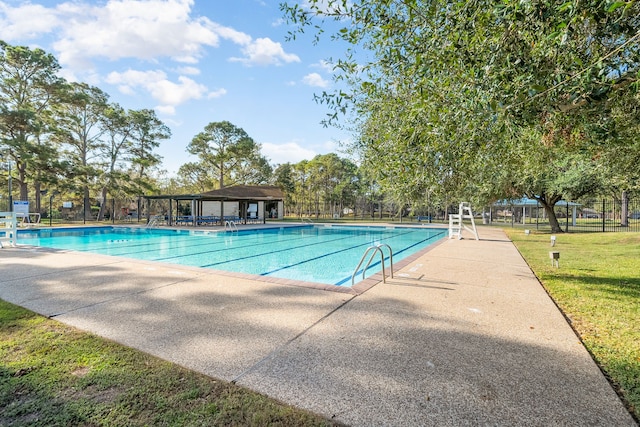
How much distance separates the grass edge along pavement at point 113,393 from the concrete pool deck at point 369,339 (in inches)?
5.5

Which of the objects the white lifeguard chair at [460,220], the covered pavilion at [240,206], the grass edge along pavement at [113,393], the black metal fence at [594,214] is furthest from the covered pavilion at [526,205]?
the grass edge along pavement at [113,393]

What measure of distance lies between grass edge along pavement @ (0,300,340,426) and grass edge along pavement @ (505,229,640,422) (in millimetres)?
2342

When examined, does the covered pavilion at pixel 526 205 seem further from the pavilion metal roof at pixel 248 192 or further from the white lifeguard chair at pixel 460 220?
the pavilion metal roof at pixel 248 192

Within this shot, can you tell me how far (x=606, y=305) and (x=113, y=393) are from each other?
548 cm

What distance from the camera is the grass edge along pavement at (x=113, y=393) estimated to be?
1794mm

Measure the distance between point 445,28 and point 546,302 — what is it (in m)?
3.72

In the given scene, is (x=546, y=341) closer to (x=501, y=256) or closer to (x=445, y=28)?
(x=445, y=28)

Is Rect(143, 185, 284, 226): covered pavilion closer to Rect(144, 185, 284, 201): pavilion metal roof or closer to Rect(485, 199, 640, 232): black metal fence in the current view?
Rect(144, 185, 284, 201): pavilion metal roof

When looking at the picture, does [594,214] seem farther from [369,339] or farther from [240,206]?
[369,339]

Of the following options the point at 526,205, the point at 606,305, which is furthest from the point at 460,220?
the point at 526,205

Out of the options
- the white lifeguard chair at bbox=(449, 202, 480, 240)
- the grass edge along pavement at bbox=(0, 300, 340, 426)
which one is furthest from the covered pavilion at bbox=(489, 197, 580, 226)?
the grass edge along pavement at bbox=(0, 300, 340, 426)

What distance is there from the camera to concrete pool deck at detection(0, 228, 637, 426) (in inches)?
77.8

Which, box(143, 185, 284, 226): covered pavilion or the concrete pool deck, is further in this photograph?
box(143, 185, 284, 226): covered pavilion

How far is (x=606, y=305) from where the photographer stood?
408 cm
